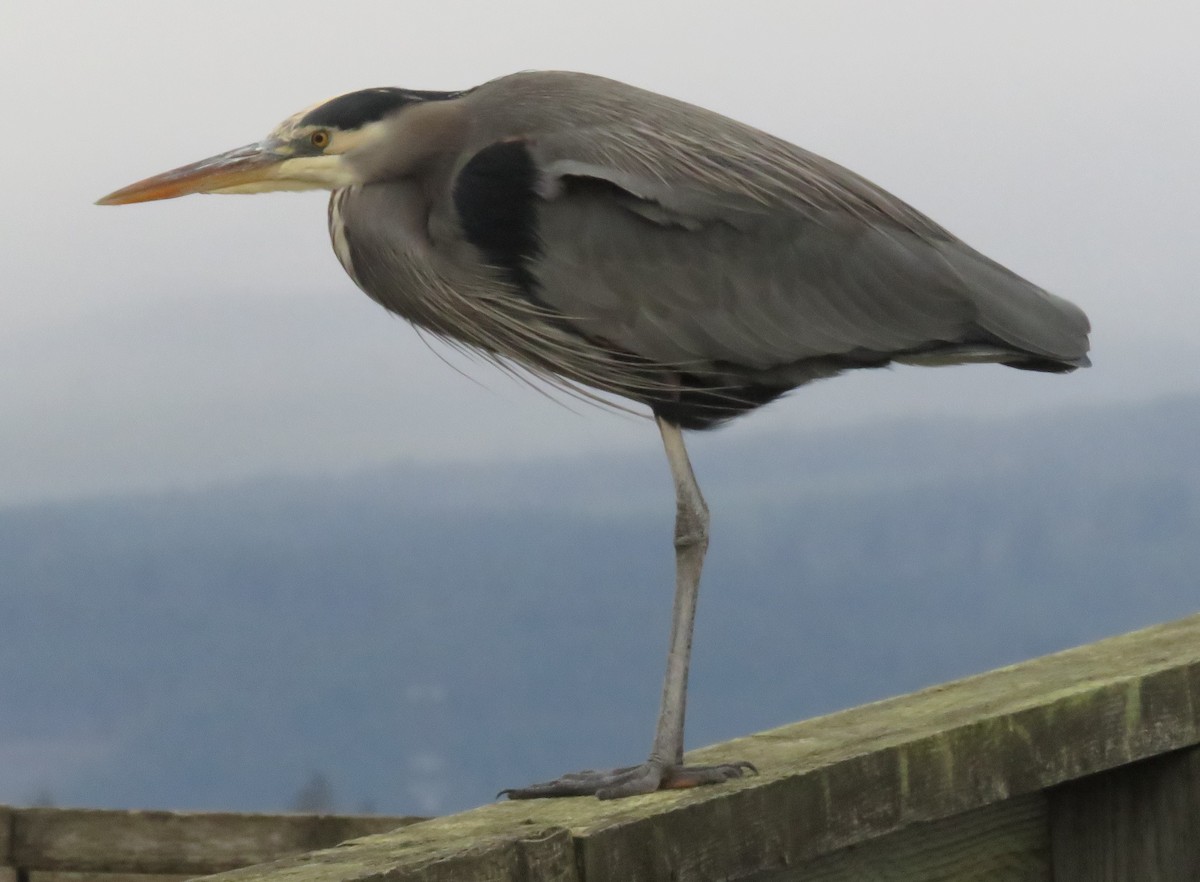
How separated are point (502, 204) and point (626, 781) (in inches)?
44.8

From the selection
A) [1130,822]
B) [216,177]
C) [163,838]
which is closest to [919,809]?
[1130,822]

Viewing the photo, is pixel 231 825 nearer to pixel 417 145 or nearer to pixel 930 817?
pixel 417 145

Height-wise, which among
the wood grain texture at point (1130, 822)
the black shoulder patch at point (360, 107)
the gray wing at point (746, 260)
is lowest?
the wood grain texture at point (1130, 822)

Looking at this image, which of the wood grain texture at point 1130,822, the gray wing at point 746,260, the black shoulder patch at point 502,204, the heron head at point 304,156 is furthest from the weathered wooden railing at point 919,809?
the heron head at point 304,156

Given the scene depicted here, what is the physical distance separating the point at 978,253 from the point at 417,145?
1328mm

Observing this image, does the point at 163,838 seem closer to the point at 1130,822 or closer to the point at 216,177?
the point at 216,177

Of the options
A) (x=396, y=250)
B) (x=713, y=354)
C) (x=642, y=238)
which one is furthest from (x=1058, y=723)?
(x=396, y=250)

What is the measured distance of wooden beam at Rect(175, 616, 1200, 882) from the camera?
2043mm

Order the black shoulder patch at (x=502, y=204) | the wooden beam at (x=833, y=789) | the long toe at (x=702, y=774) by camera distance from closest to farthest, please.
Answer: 1. the wooden beam at (x=833, y=789)
2. the long toe at (x=702, y=774)
3. the black shoulder patch at (x=502, y=204)

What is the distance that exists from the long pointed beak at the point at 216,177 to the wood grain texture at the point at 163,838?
5.34ft

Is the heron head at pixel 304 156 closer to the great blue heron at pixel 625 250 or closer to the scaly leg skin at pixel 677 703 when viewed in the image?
the great blue heron at pixel 625 250

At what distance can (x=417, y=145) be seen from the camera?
3182mm

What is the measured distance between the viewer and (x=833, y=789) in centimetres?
234

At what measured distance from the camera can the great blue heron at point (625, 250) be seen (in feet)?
10.3
